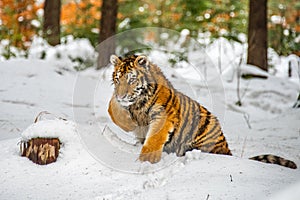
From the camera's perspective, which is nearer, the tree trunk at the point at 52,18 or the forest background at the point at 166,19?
the tree trunk at the point at 52,18

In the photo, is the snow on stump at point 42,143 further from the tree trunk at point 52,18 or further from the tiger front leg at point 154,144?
the tree trunk at point 52,18

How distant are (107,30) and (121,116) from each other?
16.4 ft

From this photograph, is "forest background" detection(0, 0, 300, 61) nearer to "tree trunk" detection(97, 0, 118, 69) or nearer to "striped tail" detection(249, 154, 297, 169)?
"tree trunk" detection(97, 0, 118, 69)

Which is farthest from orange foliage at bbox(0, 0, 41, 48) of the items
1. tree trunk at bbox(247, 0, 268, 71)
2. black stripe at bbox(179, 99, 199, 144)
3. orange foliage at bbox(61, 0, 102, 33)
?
black stripe at bbox(179, 99, 199, 144)

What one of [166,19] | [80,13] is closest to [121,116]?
[166,19]

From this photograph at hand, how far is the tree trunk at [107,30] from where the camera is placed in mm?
7227

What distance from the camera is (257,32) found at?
22.5 feet

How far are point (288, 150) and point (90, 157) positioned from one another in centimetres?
191

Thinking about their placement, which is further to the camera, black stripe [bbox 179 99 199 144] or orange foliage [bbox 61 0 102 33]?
orange foliage [bbox 61 0 102 33]

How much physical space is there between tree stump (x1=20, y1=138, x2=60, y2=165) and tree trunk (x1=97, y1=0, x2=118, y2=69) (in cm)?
480

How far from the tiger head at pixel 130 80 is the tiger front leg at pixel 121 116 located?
0.12 metres

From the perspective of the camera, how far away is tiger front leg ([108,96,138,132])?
2689 mm

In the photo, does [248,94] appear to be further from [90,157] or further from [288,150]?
[90,157]

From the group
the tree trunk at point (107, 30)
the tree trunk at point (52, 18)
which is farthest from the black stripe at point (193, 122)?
the tree trunk at point (52, 18)
